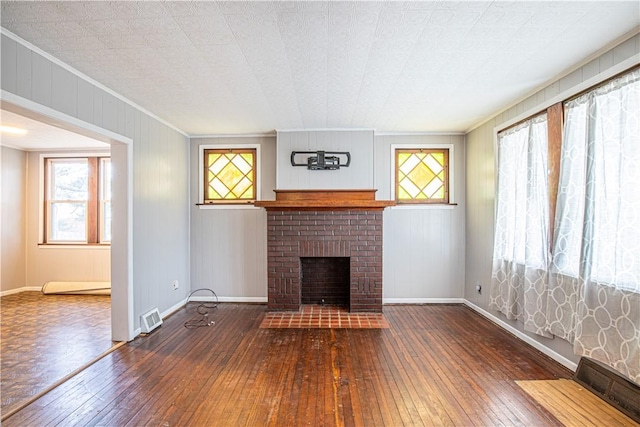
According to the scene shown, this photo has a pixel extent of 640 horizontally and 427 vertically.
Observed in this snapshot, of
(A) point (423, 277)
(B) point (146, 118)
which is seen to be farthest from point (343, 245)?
(B) point (146, 118)

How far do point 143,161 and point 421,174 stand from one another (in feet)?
12.5

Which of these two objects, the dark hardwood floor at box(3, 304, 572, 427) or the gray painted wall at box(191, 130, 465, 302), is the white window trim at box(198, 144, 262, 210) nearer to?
the gray painted wall at box(191, 130, 465, 302)

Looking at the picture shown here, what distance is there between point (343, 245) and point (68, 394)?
123 inches

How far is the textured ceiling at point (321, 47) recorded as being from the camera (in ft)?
A: 6.25

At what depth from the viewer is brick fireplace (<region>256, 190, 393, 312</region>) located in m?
4.36

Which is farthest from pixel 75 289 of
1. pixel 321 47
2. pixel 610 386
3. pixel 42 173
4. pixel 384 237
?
pixel 610 386

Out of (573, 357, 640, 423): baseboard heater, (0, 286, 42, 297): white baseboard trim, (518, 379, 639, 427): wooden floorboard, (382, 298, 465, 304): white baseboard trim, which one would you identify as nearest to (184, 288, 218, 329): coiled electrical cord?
(382, 298, 465, 304): white baseboard trim

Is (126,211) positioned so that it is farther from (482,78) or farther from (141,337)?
(482,78)

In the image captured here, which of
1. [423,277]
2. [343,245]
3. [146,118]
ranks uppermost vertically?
[146,118]

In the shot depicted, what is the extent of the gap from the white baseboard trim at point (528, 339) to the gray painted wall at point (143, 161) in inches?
165

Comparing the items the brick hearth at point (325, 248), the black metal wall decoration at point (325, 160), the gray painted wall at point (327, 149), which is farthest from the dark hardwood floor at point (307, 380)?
the black metal wall decoration at point (325, 160)

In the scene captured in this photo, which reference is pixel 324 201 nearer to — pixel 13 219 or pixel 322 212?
pixel 322 212

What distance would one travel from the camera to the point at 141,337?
3480mm

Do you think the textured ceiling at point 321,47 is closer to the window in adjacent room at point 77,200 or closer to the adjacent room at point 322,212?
the adjacent room at point 322,212
